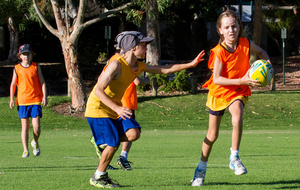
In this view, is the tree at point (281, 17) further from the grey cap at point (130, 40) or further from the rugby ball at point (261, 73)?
the grey cap at point (130, 40)

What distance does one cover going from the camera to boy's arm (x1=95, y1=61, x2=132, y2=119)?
5191mm

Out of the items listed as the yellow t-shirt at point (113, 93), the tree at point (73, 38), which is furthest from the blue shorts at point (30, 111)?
the tree at point (73, 38)

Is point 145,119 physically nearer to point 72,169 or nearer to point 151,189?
point 72,169

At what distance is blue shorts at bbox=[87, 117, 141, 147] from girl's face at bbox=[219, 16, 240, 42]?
1.63 metres

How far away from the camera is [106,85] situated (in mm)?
5371

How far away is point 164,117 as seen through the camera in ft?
61.5

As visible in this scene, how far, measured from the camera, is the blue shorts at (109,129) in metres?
5.67

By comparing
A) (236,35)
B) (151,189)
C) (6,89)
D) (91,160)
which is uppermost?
(236,35)

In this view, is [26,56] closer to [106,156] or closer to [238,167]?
[106,156]

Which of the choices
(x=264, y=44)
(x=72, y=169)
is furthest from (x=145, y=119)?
(x=264, y=44)

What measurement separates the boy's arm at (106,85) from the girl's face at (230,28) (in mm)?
1464

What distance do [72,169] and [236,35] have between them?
10.9 feet

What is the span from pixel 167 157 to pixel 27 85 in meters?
3.17

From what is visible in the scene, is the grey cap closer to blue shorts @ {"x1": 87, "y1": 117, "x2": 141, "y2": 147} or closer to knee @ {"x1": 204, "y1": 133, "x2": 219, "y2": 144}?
blue shorts @ {"x1": 87, "y1": 117, "x2": 141, "y2": 147}
